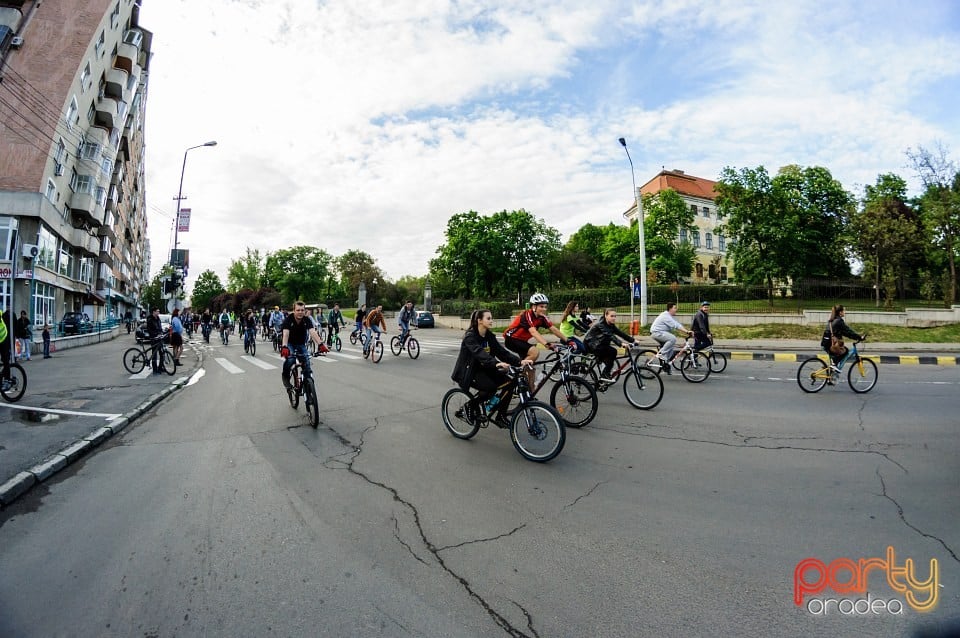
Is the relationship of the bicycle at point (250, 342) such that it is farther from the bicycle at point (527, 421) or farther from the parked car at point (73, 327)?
the bicycle at point (527, 421)

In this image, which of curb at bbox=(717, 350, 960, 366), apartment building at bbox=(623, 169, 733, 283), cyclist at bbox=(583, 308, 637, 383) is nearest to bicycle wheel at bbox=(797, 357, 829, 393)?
cyclist at bbox=(583, 308, 637, 383)

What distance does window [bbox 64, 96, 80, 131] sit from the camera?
29.6 m

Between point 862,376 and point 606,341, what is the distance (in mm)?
5610

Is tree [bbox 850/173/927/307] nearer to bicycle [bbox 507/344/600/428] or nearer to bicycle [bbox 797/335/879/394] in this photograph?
bicycle [bbox 797/335/879/394]

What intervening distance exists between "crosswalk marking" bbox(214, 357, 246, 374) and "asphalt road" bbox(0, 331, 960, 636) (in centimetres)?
819

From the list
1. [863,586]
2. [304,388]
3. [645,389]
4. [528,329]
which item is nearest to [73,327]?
[304,388]

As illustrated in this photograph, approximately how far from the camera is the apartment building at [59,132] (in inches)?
1019

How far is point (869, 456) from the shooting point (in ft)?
17.3

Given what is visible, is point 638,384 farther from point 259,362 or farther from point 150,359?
point 259,362

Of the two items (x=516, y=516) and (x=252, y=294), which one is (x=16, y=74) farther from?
(x=252, y=294)

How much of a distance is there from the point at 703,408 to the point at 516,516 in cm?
551

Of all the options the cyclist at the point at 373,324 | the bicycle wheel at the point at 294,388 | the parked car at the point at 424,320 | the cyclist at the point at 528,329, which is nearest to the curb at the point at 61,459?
the bicycle wheel at the point at 294,388

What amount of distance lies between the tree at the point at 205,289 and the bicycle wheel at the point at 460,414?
10655cm

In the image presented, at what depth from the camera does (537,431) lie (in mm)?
5359
